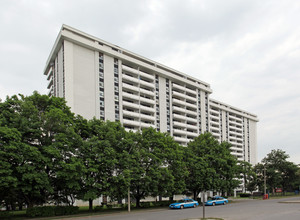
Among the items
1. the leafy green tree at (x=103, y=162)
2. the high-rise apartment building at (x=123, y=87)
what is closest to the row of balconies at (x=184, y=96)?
the high-rise apartment building at (x=123, y=87)

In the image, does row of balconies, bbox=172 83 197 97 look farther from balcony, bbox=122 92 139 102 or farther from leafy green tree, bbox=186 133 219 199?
leafy green tree, bbox=186 133 219 199

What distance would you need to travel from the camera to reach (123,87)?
60.2 metres

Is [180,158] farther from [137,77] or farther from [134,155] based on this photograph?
[137,77]

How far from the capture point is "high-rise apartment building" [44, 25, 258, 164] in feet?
174

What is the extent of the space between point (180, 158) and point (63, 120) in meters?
18.0

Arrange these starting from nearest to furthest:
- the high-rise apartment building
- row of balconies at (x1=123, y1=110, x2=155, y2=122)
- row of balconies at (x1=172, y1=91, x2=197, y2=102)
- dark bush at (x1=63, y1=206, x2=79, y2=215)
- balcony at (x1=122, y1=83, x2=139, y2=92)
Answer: dark bush at (x1=63, y1=206, x2=79, y2=215), the high-rise apartment building, row of balconies at (x1=123, y1=110, x2=155, y2=122), balcony at (x1=122, y1=83, x2=139, y2=92), row of balconies at (x1=172, y1=91, x2=197, y2=102)

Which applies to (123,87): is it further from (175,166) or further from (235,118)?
(235,118)

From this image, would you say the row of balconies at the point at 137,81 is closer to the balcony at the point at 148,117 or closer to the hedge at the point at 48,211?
the balcony at the point at 148,117

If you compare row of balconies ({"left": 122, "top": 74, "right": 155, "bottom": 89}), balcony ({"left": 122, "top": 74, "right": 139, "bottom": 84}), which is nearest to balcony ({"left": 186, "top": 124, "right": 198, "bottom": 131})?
row of balconies ({"left": 122, "top": 74, "right": 155, "bottom": 89})

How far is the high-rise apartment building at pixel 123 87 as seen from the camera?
53.2 m

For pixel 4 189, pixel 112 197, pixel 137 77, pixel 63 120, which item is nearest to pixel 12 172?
pixel 4 189

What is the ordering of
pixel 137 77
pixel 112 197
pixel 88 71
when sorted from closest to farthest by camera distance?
pixel 112 197
pixel 88 71
pixel 137 77

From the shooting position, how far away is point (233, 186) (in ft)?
144

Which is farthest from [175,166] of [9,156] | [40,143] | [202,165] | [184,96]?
[184,96]
